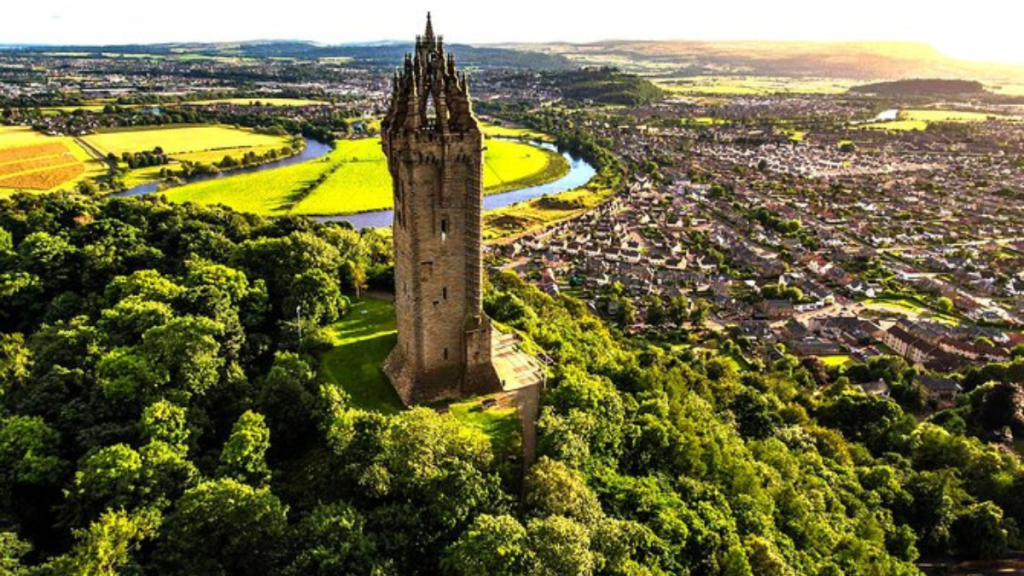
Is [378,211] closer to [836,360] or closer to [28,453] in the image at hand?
[836,360]

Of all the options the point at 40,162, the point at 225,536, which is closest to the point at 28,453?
the point at 225,536

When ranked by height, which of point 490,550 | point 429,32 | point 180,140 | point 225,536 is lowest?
point 225,536

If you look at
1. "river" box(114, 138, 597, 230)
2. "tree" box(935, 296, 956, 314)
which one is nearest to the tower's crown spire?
"river" box(114, 138, 597, 230)

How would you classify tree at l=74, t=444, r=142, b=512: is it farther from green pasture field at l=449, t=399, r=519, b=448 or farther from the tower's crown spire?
the tower's crown spire

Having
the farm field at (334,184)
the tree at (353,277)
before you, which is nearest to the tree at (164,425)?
the tree at (353,277)

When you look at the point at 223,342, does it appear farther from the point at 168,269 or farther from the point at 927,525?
the point at 927,525

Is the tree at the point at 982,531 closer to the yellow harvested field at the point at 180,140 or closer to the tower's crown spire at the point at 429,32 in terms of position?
the tower's crown spire at the point at 429,32

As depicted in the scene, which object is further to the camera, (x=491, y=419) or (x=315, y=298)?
(x=315, y=298)
